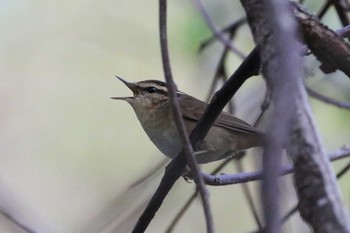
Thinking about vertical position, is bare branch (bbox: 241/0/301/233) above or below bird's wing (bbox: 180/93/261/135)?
above

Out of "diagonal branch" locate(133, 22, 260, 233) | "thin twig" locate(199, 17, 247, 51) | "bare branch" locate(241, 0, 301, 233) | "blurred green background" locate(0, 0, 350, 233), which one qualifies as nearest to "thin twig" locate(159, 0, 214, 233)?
"diagonal branch" locate(133, 22, 260, 233)

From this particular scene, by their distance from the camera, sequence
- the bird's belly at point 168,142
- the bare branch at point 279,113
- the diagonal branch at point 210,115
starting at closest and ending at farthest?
the bare branch at point 279,113, the diagonal branch at point 210,115, the bird's belly at point 168,142

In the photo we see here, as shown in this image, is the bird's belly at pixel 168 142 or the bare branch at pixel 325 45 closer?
the bare branch at pixel 325 45

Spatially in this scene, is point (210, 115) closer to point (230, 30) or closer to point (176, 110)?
point (176, 110)

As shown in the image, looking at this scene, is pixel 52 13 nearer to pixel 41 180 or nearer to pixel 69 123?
pixel 69 123

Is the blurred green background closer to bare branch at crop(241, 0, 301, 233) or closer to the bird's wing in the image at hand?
the bird's wing

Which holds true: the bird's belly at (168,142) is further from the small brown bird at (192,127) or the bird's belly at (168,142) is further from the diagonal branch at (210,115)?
the diagonal branch at (210,115)

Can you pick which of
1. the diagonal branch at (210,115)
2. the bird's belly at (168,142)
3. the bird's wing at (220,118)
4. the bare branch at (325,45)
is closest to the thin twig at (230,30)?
the bird's wing at (220,118)
